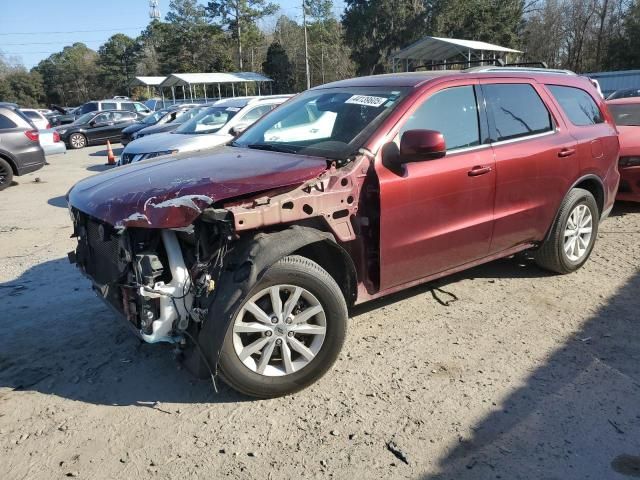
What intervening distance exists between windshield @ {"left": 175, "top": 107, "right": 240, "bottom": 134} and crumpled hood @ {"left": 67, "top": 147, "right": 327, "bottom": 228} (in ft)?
20.4

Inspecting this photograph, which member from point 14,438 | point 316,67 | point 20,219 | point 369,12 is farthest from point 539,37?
point 14,438

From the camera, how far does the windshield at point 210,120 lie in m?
9.98

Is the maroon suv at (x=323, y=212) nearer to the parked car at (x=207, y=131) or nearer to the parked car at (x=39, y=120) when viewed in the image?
the parked car at (x=207, y=131)

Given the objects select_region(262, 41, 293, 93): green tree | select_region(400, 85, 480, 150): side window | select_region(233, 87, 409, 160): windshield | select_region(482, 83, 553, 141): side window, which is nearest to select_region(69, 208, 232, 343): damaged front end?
select_region(233, 87, 409, 160): windshield

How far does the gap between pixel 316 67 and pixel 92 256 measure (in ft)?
190

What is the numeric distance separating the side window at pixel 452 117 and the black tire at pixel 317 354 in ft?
4.41

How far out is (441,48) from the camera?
25859 mm

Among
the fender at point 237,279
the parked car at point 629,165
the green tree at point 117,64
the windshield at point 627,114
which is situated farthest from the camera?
the green tree at point 117,64

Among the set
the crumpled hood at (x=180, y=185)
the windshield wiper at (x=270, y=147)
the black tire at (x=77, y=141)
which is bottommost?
the black tire at (x=77, y=141)

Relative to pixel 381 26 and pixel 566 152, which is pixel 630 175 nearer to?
pixel 566 152

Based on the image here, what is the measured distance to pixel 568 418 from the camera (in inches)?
117

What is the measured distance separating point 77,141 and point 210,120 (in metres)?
13.2

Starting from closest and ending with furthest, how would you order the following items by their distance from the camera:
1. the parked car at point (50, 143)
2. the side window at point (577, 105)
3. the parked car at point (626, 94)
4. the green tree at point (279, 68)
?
the side window at point (577, 105) < the parked car at point (50, 143) < the parked car at point (626, 94) < the green tree at point (279, 68)

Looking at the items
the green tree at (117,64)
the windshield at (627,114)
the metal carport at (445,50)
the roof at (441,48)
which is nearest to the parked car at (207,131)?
the windshield at (627,114)
